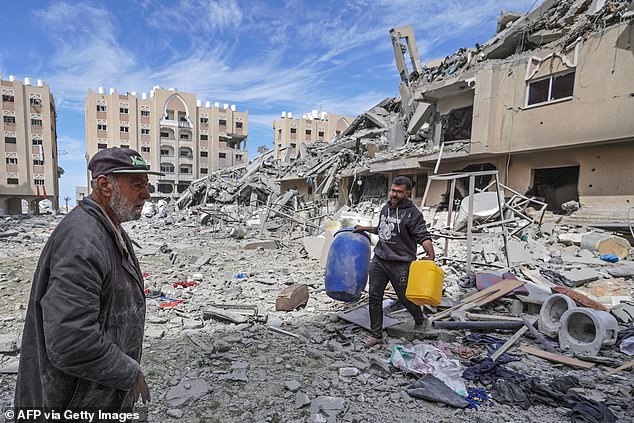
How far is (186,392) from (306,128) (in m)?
56.1

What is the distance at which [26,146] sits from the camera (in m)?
36.9

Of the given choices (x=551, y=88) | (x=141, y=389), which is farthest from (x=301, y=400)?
(x=551, y=88)

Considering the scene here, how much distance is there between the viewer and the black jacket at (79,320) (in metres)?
1.14

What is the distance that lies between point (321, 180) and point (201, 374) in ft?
64.5

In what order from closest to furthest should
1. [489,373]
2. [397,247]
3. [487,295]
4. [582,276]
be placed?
1. [489,373]
2. [397,247]
3. [487,295]
4. [582,276]

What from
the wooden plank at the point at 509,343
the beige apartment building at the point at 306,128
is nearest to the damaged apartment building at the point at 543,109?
the wooden plank at the point at 509,343

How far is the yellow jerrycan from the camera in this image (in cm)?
326

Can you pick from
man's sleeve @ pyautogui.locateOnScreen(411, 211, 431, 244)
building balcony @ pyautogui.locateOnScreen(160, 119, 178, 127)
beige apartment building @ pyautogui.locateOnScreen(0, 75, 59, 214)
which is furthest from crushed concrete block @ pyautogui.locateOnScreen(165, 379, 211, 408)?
building balcony @ pyautogui.locateOnScreen(160, 119, 178, 127)

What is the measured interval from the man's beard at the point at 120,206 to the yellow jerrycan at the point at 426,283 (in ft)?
8.89

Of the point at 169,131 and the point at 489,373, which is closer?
the point at 489,373

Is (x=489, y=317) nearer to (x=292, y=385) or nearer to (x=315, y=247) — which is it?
(x=292, y=385)

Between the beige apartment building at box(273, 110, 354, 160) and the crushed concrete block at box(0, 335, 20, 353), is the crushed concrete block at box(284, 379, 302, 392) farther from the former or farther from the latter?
the beige apartment building at box(273, 110, 354, 160)

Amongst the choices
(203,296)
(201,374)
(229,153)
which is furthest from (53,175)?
(201,374)

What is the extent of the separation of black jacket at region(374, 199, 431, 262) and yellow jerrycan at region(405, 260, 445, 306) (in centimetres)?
27
